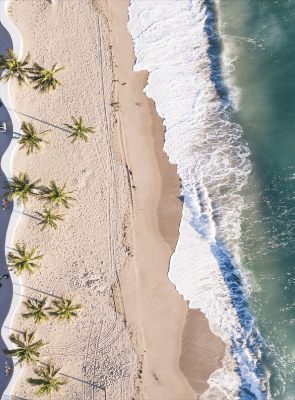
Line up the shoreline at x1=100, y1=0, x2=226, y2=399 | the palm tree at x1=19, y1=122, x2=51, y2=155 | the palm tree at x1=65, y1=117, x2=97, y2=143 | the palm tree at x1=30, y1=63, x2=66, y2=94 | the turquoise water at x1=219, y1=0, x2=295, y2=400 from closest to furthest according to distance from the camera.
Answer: the palm tree at x1=19, y1=122, x2=51, y2=155
the palm tree at x1=65, y1=117, x2=97, y2=143
the palm tree at x1=30, y1=63, x2=66, y2=94
the shoreline at x1=100, y1=0, x2=226, y2=399
the turquoise water at x1=219, y1=0, x2=295, y2=400

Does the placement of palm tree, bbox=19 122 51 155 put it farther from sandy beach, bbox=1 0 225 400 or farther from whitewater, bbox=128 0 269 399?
whitewater, bbox=128 0 269 399

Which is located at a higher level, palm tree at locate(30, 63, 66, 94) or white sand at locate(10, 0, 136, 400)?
palm tree at locate(30, 63, 66, 94)

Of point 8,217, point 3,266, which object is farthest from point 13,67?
point 3,266

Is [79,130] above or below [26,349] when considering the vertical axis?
above

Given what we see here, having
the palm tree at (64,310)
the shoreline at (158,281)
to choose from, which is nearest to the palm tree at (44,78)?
the shoreline at (158,281)

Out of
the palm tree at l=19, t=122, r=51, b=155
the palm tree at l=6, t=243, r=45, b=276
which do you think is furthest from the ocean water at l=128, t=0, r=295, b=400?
the palm tree at l=6, t=243, r=45, b=276

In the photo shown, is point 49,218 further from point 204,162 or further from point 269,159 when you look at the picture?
point 269,159

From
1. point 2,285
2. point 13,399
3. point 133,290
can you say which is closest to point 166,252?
point 133,290

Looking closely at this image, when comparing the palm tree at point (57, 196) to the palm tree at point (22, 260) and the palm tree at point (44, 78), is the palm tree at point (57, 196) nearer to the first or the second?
the palm tree at point (22, 260)
